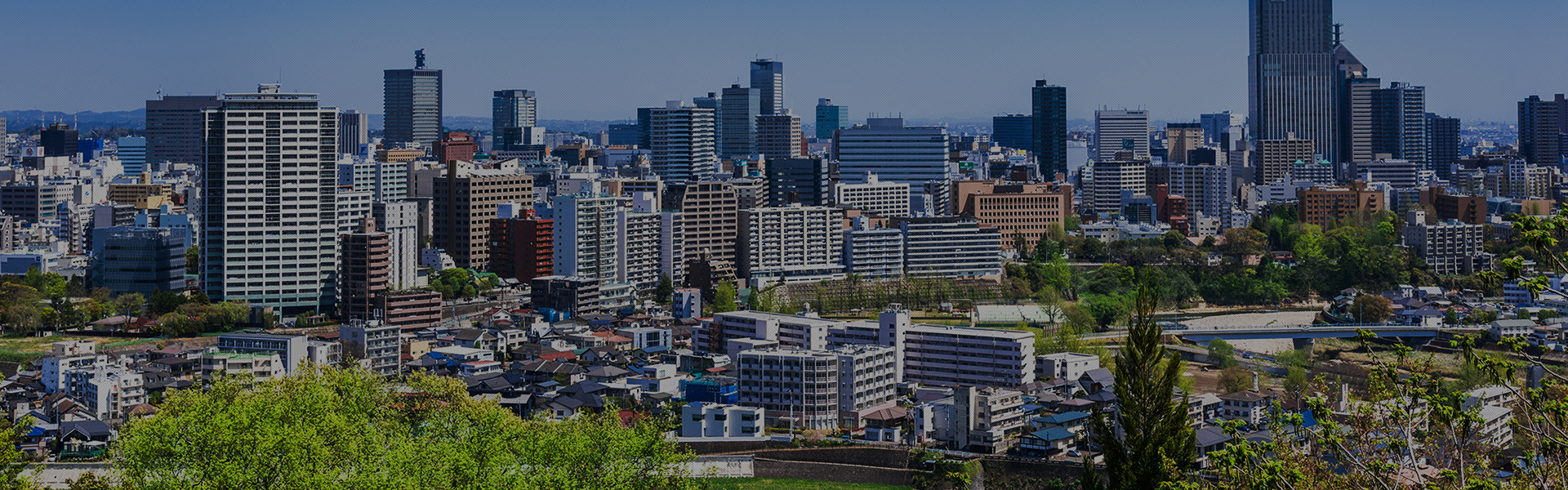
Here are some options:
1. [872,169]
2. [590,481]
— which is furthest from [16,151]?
[590,481]

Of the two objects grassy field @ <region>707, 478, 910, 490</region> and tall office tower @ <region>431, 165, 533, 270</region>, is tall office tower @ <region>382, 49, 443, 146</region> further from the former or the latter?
grassy field @ <region>707, 478, 910, 490</region>

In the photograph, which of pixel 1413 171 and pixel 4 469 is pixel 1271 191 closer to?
pixel 1413 171

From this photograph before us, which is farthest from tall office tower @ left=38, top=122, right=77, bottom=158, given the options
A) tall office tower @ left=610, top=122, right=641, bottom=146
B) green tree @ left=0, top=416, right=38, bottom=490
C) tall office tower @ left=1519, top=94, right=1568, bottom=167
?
green tree @ left=0, top=416, right=38, bottom=490

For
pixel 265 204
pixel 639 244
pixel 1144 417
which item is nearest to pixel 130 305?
pixel 265 204

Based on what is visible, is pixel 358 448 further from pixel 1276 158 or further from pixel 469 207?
pixel 1276 158

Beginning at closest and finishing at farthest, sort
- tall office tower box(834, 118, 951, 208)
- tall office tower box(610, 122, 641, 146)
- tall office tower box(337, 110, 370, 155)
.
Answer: tall office tower box(834, 118, 951, 208)
tall office tower box(337, 110, 370, 155)
tall office tower box(610, 122, 641, 146)
